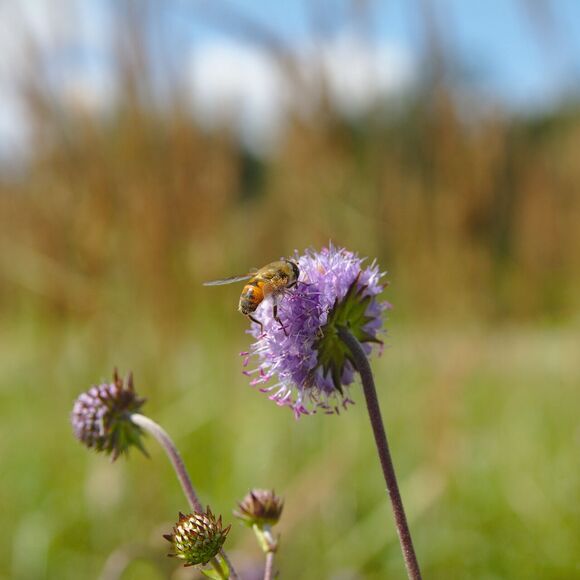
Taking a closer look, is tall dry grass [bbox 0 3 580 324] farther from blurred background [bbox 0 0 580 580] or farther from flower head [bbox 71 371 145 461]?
flower head [bbox 71 371 145 461]

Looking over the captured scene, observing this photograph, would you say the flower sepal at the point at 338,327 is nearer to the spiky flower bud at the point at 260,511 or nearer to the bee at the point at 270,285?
the bee at the point at 270,285

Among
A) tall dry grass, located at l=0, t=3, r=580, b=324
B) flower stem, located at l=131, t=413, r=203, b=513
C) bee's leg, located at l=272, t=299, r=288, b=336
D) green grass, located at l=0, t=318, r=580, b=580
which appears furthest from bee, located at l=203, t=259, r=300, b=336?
tall dry grass, located at l=0, t=3, r=580, b=324

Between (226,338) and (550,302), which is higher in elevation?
(550,302)

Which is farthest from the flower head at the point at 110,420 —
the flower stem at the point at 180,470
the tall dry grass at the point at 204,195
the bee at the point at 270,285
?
the tall dry grass at the point at 204,195

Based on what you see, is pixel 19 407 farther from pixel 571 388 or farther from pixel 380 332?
pixel 380 332

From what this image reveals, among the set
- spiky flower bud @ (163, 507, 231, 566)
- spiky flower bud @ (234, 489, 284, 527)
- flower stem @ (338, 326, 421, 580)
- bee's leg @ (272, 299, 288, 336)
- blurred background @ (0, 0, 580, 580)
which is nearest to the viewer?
flower stem @ (338, 326, 421, 580)

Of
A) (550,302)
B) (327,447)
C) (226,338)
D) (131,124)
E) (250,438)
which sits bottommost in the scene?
(327,447)

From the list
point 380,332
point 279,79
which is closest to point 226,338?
point 279,79
